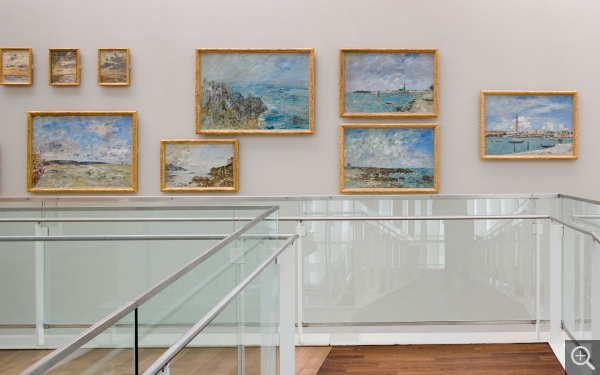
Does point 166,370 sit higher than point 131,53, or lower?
lower

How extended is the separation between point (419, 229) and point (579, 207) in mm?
1623

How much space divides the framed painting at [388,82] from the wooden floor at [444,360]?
2.63m

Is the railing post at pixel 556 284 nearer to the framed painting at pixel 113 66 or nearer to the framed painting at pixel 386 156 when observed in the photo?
the framed painting at pixel 386 156

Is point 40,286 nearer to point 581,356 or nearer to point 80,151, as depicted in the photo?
point 80,151

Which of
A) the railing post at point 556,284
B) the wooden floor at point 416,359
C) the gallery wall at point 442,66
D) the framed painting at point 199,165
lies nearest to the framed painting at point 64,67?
the gallery wall at point 442,66

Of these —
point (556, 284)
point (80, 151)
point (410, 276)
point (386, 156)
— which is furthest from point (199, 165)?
point (556, 284)

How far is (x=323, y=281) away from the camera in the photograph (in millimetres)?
6605

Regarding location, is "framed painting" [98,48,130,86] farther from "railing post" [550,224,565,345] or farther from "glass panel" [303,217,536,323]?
"railing post" [550,224,565,345]

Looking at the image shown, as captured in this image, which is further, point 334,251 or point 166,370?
point 334,251

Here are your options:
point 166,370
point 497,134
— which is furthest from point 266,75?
point 166,370

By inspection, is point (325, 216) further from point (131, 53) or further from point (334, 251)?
point (131, 53)

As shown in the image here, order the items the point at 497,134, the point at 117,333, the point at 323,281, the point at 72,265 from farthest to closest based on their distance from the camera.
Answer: the point at 497,134 < the point at 323,281 < the point at 72,265 < the point at 117,333

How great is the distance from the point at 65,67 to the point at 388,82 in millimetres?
3767

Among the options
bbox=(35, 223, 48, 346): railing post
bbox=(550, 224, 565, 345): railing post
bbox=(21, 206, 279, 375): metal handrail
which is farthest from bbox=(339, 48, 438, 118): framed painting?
bbox=(21, 206, 279, 375): metal handrail
